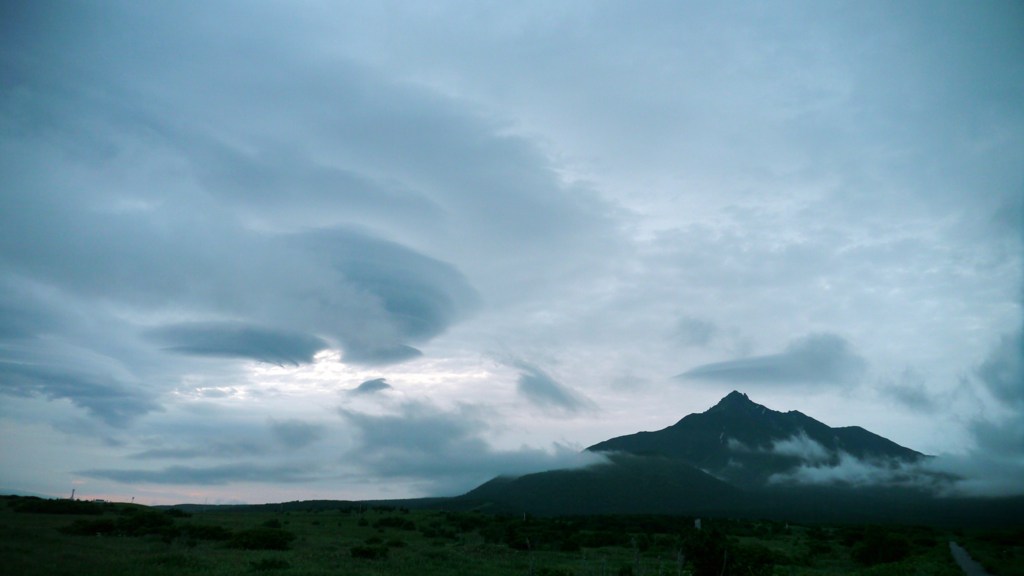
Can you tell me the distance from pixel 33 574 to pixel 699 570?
23017 mm

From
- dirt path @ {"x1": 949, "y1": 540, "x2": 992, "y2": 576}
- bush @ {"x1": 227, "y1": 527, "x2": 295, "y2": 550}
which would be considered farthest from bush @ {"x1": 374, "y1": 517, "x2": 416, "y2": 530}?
dirt path @ {"x1": 949, "y1": 540, "x2": 992, "y2": 576}

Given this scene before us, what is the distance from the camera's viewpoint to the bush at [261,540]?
123 ft

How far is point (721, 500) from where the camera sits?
171125mm

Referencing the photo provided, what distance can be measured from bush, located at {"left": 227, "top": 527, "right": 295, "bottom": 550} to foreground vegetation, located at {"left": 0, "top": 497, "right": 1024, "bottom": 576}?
104 mm

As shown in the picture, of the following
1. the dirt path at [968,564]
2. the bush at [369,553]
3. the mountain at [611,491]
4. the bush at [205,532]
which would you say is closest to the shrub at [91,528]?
the bush at [205,532]

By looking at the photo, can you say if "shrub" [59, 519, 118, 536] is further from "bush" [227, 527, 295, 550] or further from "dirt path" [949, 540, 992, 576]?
"dirt path" [949, 540, 992, 576]

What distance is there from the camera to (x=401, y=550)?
39250mm

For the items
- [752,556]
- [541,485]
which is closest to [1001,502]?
[541,485]

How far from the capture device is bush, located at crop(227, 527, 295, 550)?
37.4 meters

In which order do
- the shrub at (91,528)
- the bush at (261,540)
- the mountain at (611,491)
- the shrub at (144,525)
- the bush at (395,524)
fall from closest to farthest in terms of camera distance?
the shrub at (91,528) < the bush at (261,540) < the shrub at (144,525) < the bush at (395,524) < the mountain at (611,491)

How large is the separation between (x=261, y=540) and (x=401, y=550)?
8.58m

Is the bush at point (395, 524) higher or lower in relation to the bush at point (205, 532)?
lower

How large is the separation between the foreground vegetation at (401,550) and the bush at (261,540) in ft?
0.34

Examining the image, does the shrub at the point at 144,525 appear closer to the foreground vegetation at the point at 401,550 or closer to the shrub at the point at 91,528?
the foreground vegetation at the point at 401,550
